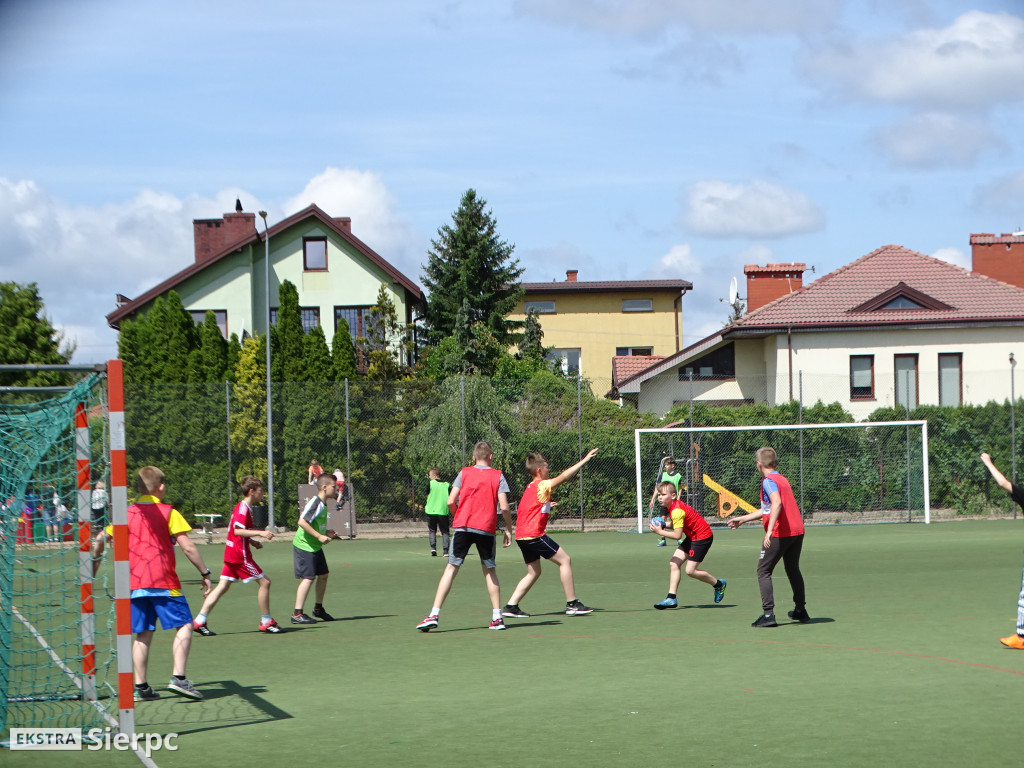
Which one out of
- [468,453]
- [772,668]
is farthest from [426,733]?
[468,453]

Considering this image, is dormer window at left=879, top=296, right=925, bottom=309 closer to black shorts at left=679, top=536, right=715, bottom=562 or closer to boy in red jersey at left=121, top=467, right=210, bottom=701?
black shorts at left=679, top=536, right=715, bottom=562

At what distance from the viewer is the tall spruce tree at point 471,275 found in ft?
170

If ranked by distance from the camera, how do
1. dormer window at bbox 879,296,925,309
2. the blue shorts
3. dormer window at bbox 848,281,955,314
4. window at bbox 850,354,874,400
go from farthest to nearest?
dormer window at bbox 879,296,925,309, dormer window at bbox 848,281,955,314, window at bbox 850,354,874,400, the blue shorts

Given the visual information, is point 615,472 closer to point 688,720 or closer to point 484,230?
point 688,720

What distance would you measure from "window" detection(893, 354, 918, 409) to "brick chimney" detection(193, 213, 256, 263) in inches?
1020

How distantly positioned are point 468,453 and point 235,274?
66.3 feet

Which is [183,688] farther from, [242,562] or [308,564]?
[308,564]

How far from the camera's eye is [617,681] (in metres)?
8.65

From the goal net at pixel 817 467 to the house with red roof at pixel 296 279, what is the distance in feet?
60.1

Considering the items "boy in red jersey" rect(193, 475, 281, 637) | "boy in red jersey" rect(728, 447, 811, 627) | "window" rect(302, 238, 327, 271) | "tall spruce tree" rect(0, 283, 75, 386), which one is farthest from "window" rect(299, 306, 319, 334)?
"boy in red jersey" rect(728, 447, 811, 627)

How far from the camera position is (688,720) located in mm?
7223

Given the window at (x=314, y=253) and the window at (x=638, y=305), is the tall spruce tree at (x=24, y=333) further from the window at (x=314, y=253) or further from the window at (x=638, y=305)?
the window at (x=638, y=305)

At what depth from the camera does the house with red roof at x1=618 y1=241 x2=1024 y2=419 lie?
3706cm

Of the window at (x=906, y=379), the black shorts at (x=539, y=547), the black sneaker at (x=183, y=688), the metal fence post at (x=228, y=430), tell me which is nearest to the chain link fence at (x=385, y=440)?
the metal fence post at (x=228, y=430)
